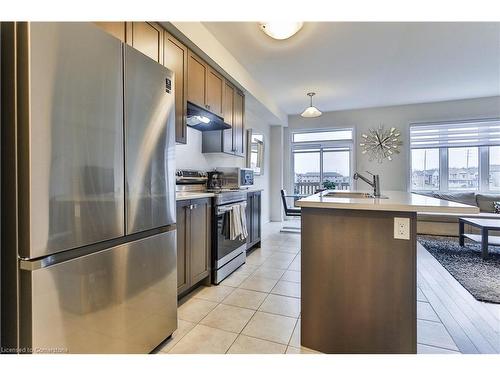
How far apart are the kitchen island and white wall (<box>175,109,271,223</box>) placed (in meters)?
2.01

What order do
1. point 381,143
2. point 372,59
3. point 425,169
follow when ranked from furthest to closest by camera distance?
1. point 381,143
2. point 425,169
3. point 372,59

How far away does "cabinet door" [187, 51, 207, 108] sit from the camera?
2.64 m

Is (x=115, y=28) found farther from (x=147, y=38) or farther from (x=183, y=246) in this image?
(x=183, y=246)

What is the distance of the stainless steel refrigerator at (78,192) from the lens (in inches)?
38.2

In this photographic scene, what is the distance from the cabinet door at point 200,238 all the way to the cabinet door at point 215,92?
3.93 feet

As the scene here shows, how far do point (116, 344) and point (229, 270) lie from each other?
67.0 inches

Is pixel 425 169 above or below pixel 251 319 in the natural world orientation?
above

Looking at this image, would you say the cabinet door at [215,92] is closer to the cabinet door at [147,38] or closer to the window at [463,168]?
the cabinet door at [147,38]

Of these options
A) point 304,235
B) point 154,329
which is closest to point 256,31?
point 304,235

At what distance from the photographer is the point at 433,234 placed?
15.7 ft

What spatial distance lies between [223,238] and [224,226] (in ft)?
0.42

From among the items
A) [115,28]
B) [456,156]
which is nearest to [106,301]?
[115,28]

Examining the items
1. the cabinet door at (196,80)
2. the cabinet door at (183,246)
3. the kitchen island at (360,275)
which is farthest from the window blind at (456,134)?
the cabinet door at (183,246)

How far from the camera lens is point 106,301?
1.24 meters
